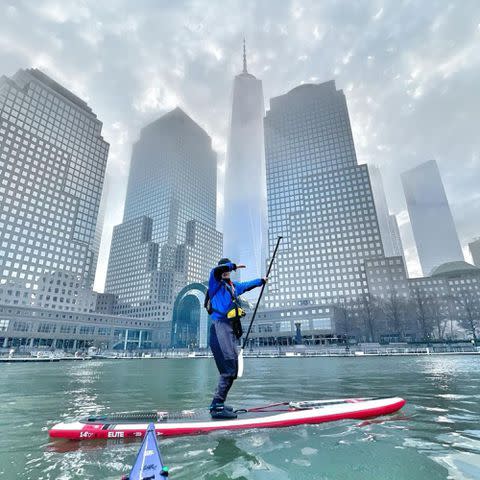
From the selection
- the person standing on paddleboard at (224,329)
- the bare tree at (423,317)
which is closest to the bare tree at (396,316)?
the bare tree at (423,317)

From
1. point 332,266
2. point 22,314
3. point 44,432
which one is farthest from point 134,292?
point 44,432

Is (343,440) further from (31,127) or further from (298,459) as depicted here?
(31,127)

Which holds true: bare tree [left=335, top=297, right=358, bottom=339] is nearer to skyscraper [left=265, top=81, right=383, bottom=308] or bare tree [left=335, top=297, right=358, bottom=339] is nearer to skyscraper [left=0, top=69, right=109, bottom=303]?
skyscraper [left=265, top=81, right=383, bottom=308]

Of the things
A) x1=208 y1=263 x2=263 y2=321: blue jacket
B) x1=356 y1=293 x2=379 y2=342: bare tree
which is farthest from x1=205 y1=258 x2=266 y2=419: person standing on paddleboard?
x1=356 y1=293 x2=379 y2=342: bare tree

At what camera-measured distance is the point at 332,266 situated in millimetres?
144875

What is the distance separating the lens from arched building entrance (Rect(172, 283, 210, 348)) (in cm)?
11912

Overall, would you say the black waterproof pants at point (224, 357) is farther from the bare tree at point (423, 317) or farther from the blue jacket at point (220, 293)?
the bare tree at point (423, 317)

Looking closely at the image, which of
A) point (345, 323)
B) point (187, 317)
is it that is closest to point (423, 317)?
point (345, 323)

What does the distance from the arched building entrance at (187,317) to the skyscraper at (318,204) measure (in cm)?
4419

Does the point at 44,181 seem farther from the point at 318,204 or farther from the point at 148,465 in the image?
the point at 148,465

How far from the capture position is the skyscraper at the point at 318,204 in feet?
471

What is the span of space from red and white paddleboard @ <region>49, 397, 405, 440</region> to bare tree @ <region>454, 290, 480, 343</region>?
290 ft

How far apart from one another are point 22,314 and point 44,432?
118 m

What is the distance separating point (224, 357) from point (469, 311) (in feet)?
355
